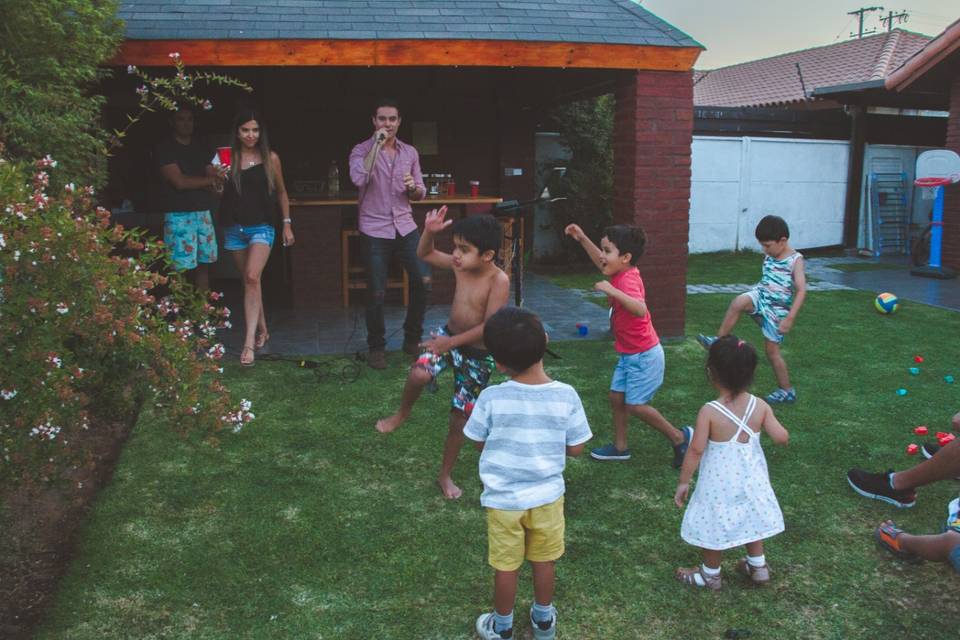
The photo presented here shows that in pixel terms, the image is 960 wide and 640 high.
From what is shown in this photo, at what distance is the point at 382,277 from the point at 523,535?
12.2 feet

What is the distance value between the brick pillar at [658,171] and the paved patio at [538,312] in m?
0.70

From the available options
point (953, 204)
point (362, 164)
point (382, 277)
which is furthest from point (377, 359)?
point (953, 204)

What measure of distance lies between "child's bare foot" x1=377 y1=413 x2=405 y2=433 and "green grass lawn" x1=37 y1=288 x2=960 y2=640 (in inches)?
4.4

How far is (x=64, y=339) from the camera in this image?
2.97 metres

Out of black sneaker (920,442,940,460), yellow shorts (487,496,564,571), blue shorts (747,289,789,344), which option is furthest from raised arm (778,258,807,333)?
yellow shorts (487,496,564,571)

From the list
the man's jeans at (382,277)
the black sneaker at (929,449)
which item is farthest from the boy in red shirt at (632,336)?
the man's jeans at (382,277)

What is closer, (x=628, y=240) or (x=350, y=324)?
(x=628, y=240)

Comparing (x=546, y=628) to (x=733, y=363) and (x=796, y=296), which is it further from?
(x=796, y=296)

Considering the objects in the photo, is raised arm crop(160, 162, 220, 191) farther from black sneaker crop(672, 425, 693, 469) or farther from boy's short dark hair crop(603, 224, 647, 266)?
black sneaker crop(672, 425, 693, 469)

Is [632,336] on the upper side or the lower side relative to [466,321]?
lower

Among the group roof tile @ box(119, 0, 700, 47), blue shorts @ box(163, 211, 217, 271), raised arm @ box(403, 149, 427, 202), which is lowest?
blue shorts @ box(163, 211, 217, 271)

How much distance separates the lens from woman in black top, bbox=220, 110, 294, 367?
6.21 meters

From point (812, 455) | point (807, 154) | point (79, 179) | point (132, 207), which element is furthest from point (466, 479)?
point (807, 154)

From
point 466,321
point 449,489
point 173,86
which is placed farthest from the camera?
point 173,86
